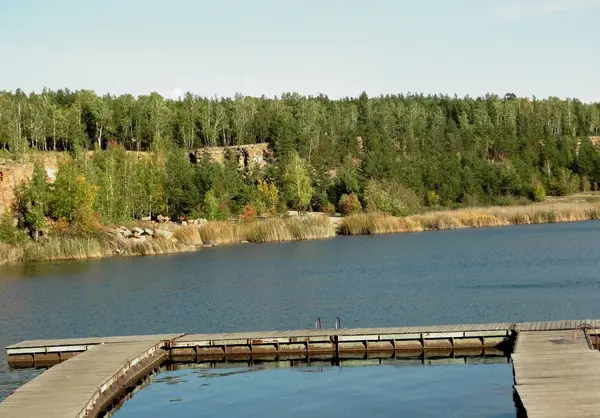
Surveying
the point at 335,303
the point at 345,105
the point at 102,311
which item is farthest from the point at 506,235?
the point at 345,105

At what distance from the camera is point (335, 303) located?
131 feet

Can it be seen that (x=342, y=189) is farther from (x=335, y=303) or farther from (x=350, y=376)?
(x=350, y=376)

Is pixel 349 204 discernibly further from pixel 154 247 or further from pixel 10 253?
pixel 10 253

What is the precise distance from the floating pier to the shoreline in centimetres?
3989

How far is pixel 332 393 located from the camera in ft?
76.6

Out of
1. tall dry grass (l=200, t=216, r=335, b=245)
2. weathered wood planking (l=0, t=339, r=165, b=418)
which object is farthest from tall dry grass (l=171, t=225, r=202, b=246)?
weathered wood planking (l=0, t=339, r=165, b=418)

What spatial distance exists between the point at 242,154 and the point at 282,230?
134 feet

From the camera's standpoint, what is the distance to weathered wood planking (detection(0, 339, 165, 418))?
2038cm

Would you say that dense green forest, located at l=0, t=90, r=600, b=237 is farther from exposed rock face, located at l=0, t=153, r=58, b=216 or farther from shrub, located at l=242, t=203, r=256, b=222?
exposed rock face, located at l=0, t=153, r=58, b=216

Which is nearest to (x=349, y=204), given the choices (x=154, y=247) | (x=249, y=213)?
(x=249, y=213)

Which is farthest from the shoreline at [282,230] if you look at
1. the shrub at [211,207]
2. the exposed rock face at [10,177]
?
the shrub at [211,207]

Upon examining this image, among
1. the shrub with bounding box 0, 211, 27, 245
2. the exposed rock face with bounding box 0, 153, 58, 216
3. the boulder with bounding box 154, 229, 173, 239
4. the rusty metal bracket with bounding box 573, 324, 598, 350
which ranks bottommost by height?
the rusty metal bracket with bounding box 573, 324, 598, 350

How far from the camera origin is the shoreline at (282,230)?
224 feet

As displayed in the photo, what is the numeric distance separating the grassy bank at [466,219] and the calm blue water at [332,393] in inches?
2366
